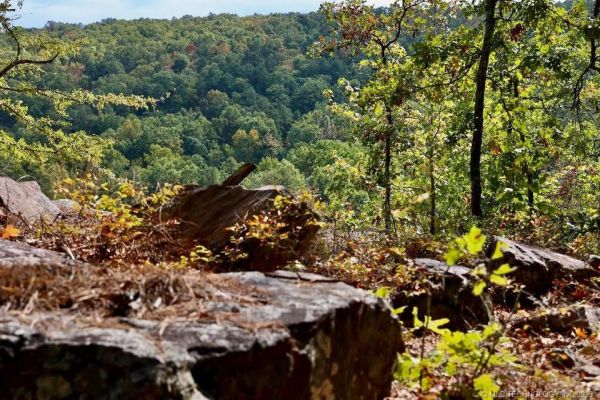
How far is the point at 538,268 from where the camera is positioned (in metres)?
7.54

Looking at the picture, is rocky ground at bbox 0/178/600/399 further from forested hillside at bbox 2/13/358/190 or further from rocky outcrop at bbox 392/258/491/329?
forested hillside at bbox 2/13/358/190

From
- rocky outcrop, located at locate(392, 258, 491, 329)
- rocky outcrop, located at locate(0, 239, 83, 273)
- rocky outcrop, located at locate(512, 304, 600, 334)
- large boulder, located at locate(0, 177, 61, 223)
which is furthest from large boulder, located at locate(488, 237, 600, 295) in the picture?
large boulder, located at locate(0, 177, 61, 223)

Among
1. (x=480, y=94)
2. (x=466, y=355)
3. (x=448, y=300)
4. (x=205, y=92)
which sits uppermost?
(x=205, y=92)

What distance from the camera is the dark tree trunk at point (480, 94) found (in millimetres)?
10367

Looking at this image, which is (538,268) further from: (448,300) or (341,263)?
(341,263)

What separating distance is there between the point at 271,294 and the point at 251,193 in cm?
421

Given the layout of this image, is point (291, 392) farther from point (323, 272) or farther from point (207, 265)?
point (323, 272)

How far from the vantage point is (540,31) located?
10.5 m

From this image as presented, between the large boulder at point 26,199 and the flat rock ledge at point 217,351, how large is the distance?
17.7 feet

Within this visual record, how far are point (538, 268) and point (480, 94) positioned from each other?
184 inches

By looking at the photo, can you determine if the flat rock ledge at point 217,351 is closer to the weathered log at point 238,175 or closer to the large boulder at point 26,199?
the weathered log at point 238,175

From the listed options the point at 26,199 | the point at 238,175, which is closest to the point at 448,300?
the point at 238,175

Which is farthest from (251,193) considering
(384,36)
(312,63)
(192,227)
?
(312,63)

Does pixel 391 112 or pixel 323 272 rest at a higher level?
pixel 391 112
